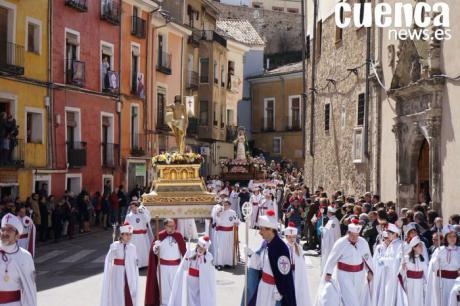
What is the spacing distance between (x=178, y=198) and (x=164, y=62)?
18676 millimetres

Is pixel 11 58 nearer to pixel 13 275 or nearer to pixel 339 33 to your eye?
pixel 339 33

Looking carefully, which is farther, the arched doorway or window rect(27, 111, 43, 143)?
window rect(27, 111, 43, 143)

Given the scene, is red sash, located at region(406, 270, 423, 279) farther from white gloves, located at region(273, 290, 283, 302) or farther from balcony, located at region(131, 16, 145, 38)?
balcony, located at region(131, 16, 145, 38)

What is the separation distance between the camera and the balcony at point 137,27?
30703 mm

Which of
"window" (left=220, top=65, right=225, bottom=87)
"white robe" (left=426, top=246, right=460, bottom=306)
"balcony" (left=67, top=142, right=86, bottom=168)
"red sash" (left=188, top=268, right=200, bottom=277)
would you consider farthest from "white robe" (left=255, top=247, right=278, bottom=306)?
"window" (left=220, top=65, right=225, bottom=87)

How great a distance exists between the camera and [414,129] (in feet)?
58.9

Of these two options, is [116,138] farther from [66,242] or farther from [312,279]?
[312,279]

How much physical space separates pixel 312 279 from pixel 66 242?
30.3 ft

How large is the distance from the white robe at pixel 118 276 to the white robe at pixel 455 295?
4424 millimetres

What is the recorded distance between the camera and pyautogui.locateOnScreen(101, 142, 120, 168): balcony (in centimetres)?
2838

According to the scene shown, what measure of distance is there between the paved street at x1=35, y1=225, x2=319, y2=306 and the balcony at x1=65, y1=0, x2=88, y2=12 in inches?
351

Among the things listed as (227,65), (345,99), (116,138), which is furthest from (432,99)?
(227,65)

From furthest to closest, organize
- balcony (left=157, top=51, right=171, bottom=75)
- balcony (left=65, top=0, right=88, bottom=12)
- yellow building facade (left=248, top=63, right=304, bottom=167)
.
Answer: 1. yellow building facade (left=248, top=63, right=304, bottom=167)
2. balcony (left=157, top=51, right=171, bottom=75)
3. balcony (left=65, top=0, right=88, bottom=12)

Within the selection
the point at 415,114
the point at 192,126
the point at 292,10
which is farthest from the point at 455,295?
the point at 292,10
